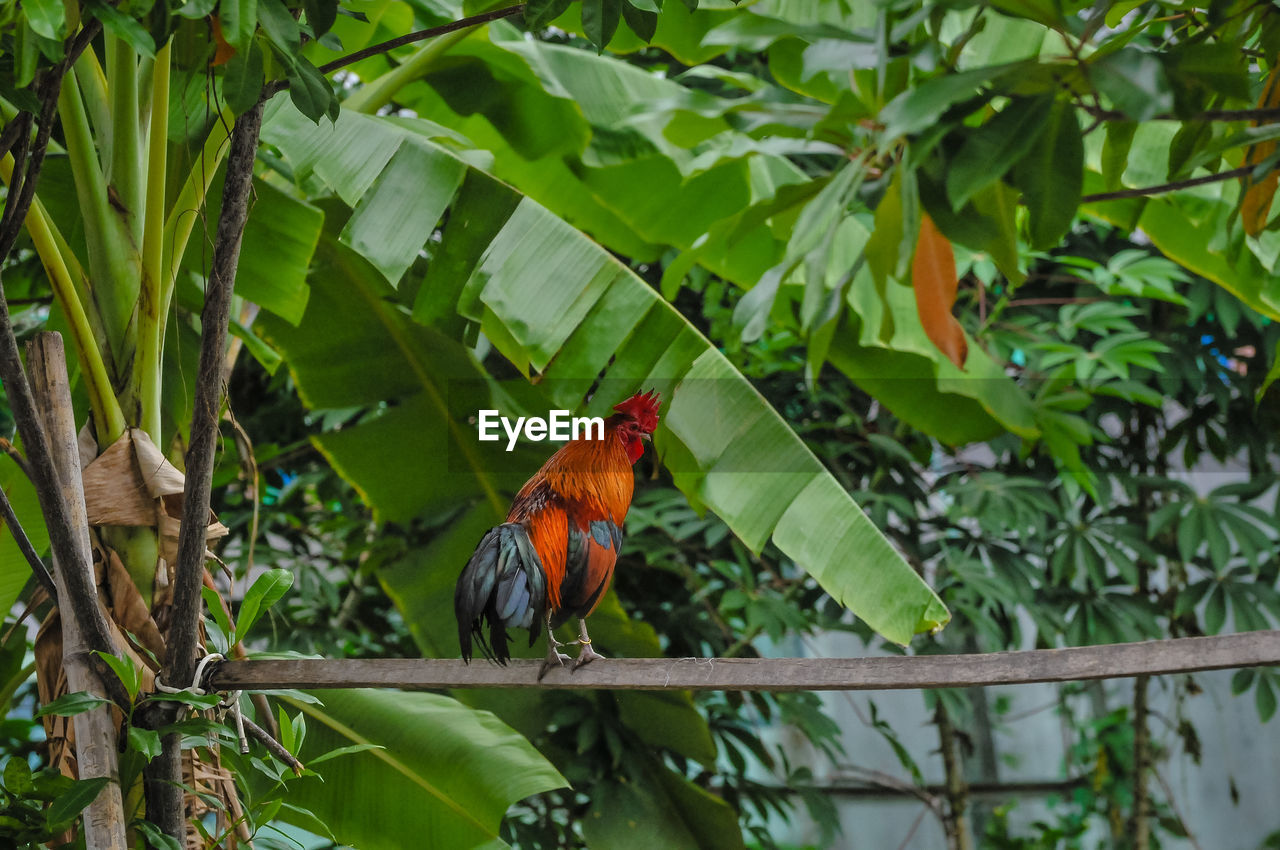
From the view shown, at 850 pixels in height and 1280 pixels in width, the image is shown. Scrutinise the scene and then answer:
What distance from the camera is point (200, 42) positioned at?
961 millimetres

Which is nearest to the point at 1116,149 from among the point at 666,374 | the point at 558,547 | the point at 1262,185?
the point at 1262,185

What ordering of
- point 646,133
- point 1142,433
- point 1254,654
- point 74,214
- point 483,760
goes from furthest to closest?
point 1142,433 → point 646,133 → point 74,214 → point 483,760 → point 1254,654

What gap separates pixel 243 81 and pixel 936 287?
512mm

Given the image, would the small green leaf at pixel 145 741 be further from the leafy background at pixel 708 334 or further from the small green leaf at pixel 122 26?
the small green leaf at pixel 122 26

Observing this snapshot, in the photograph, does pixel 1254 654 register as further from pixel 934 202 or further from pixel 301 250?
pixel 301 250

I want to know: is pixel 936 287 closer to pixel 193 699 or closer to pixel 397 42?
pixel 397 42

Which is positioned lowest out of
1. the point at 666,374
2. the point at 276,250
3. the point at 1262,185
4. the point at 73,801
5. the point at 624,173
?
the point at 73,801

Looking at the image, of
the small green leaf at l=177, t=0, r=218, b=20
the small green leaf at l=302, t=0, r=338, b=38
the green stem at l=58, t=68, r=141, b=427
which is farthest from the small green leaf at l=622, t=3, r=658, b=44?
the green stem at l=58, t=68, r=141, b=427

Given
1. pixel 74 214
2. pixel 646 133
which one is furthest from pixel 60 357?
pixel 646 133

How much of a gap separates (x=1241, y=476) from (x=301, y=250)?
2.53m

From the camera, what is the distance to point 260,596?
923 millimetres

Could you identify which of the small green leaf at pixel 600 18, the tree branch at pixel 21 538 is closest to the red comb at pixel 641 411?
the small green leaf at pixel 600 18

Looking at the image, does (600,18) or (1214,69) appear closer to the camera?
(1214,69)

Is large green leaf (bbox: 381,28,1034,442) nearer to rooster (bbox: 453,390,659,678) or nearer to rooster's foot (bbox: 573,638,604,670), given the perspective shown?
rooster (bbox: 453,390,659,678)
